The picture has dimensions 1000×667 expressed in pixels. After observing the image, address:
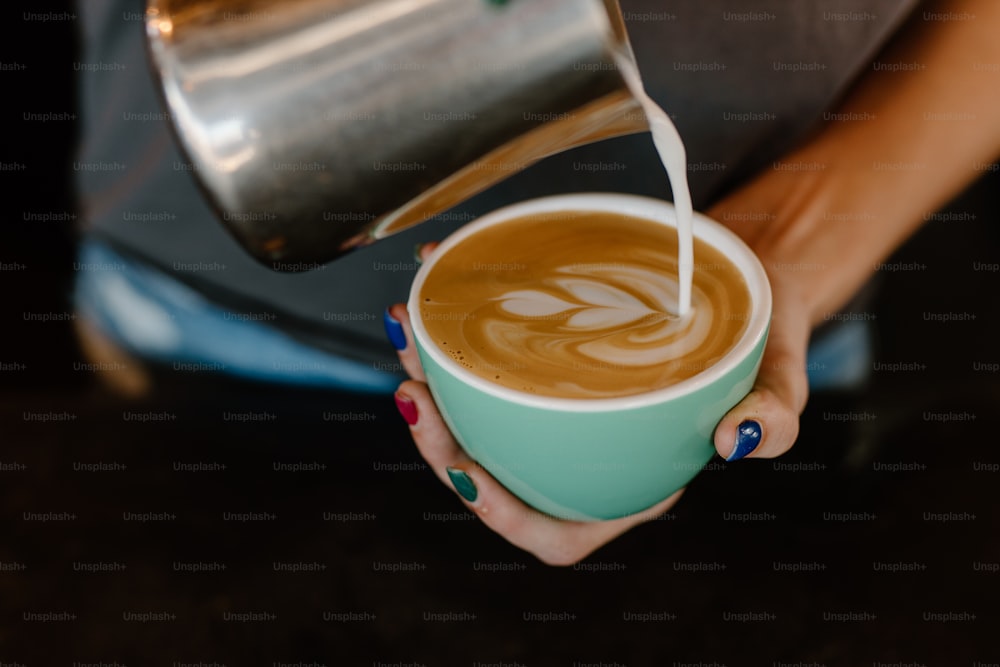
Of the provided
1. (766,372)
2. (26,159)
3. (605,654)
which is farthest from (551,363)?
(26,159)

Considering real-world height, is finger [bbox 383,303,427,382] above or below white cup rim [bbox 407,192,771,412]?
below

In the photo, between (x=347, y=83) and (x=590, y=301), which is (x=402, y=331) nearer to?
(x=590, y=301)

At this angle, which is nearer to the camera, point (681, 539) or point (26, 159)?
point (681, 539)

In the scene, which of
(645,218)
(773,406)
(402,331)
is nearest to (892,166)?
(645,218)

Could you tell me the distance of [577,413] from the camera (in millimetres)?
647

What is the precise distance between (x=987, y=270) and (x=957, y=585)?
3.33 feet

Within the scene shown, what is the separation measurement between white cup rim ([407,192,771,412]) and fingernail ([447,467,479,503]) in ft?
0.51

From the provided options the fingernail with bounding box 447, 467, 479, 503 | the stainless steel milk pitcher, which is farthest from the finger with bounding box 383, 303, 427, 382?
the stainless steel milk pitcher

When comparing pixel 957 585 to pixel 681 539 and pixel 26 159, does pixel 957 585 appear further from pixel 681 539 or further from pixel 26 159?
pixel 26 159

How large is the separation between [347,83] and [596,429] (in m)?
Result: 0.32

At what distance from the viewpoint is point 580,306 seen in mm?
826

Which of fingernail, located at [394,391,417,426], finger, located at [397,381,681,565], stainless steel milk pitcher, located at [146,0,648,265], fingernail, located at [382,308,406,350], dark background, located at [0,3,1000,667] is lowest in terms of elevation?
dark background, located at [0,3,1000,667]

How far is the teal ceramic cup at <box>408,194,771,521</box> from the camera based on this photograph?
0.66m

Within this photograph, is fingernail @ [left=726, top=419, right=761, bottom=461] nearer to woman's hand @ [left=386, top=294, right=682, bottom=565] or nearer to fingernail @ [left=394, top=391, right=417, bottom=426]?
woman's hand @ [left=386, top=294, right=682, bottom=565]
